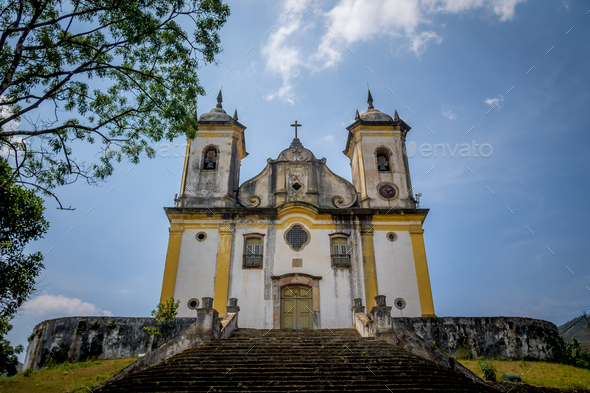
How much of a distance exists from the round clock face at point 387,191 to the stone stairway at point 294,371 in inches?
348

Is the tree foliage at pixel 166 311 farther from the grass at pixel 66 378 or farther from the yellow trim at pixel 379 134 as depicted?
the yellow trim at pixel 379 134

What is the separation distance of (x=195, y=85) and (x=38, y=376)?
8771 mm

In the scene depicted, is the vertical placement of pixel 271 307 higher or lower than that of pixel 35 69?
lower

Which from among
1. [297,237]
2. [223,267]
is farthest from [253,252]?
[297,237]

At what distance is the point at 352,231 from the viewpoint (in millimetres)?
16578

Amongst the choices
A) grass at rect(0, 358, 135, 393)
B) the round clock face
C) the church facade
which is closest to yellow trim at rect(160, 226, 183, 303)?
the church facade

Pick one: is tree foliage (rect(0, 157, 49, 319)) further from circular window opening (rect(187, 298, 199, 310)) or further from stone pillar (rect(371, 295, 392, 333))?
stone pillar (rect(371, 295, 392, 333))

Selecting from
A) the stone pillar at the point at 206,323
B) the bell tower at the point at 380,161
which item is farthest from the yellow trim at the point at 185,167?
the stone pillar at the point at 206,323

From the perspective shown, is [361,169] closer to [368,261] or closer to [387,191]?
[387,191]

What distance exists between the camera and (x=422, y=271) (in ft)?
52.0

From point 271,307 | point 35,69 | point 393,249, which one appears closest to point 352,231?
point 393,249

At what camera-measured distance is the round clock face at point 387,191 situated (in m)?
17.8

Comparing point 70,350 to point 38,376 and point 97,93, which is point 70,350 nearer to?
point 38,376

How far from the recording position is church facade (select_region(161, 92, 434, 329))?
15172mm
